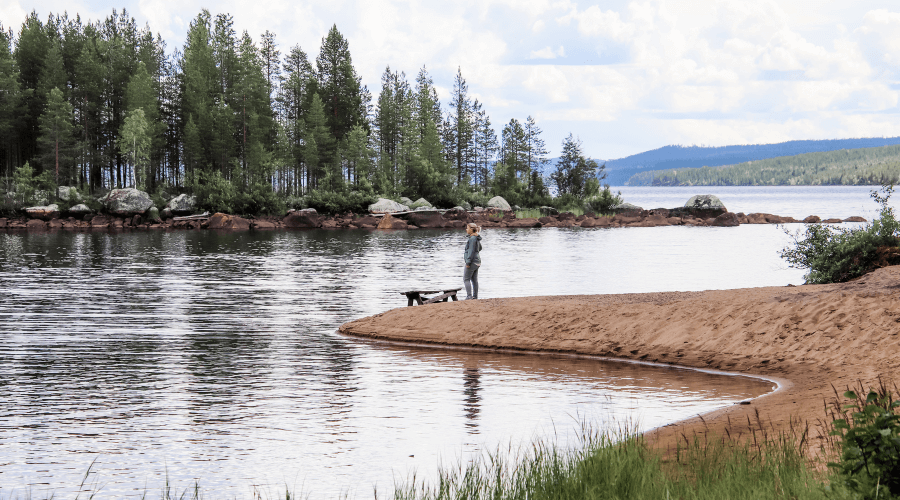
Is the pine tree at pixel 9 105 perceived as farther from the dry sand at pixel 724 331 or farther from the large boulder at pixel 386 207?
the dry sand at pixel 724 331

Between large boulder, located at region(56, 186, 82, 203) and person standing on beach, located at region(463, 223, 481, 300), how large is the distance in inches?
3210

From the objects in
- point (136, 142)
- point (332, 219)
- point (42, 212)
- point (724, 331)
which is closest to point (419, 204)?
Answer: point (332, 219)

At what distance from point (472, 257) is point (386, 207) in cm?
7647

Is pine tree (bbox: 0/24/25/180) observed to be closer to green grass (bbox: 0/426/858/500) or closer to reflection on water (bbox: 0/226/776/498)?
reflection on water (bbox: 0/226/776/498)

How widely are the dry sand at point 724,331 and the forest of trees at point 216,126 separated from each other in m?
78.8

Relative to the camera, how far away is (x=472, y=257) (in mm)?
23438

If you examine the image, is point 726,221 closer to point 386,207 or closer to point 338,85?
point 386,207

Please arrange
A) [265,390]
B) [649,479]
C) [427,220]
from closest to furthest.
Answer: [649,479], [265,390], [427,220]

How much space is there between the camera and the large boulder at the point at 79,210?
299ft

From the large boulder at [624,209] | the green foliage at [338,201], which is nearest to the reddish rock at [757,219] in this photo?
the large boulder at [624,209]

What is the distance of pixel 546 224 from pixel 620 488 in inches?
3607

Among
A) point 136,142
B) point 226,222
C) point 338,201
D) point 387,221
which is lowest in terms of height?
point 387,221

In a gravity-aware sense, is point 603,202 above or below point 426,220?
above

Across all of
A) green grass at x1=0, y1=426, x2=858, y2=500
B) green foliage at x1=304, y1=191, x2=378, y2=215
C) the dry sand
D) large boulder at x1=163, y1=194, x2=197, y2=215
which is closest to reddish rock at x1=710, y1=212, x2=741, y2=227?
green foliage at x1=304, y1=191, x2=378, y2=215
